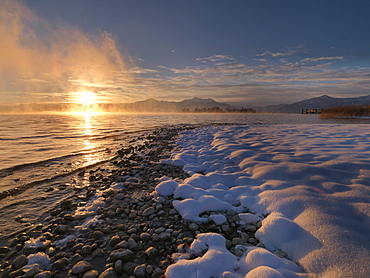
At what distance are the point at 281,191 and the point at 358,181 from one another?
1.83 meters

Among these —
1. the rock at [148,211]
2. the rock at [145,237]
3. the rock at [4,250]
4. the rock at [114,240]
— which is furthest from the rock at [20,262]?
the rock at [148,211]

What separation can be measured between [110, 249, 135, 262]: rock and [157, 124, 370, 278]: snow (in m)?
0.79

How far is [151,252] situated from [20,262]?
81.5 inches

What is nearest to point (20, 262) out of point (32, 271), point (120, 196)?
point (32, 271)

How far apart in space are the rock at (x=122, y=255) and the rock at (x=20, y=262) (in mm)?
1357

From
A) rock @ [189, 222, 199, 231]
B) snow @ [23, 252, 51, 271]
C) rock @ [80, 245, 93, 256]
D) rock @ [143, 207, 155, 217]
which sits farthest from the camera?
rock @ [143, 207, 155, 217]

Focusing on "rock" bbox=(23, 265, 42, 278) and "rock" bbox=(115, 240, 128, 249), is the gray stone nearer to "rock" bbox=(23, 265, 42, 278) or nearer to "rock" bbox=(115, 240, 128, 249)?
"rock" bbox=(115, 240, 128, 249)

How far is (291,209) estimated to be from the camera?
11.5 ft

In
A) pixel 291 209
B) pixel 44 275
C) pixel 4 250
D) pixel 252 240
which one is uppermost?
pixel 291 209

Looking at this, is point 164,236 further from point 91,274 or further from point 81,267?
point 81,267

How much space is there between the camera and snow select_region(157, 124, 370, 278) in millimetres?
2326

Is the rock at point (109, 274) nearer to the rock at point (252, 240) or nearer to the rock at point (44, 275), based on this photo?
the rock at point (44, 275)

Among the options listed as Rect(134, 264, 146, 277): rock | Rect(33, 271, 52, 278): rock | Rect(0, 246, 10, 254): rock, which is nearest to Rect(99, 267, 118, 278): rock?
Rect(134, 264, 146, 277): rock

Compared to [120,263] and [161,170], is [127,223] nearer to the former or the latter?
[120,263]
